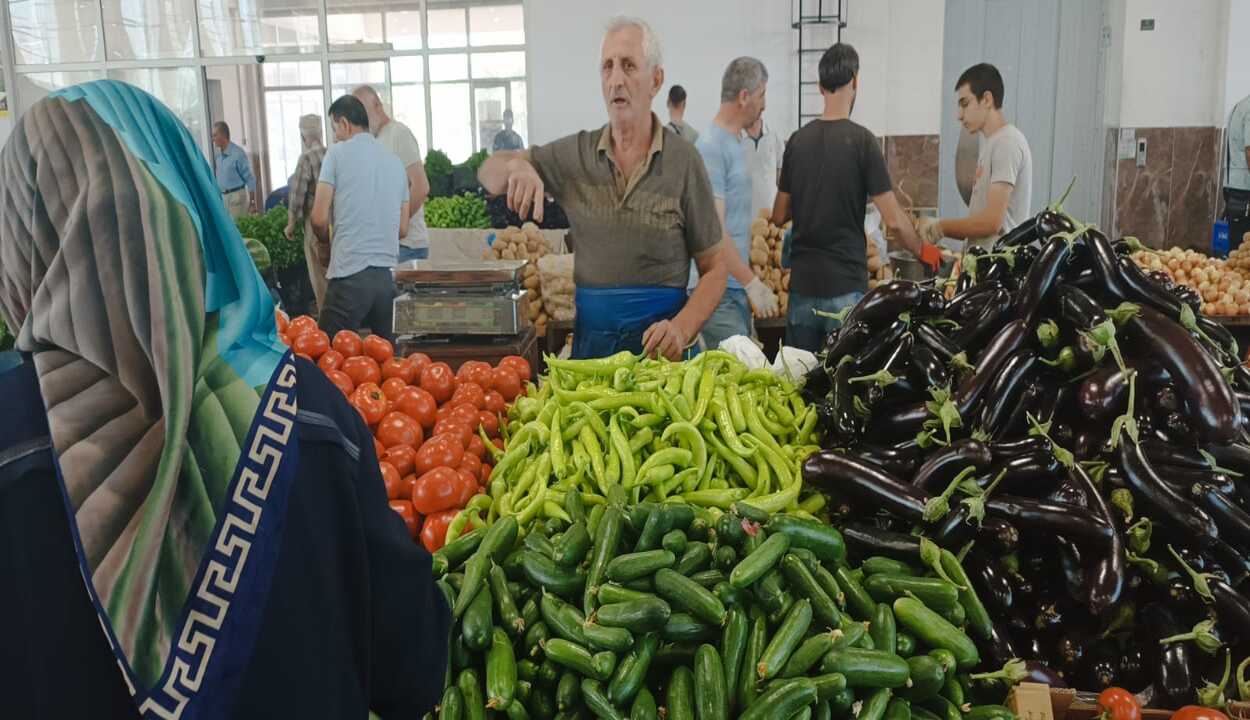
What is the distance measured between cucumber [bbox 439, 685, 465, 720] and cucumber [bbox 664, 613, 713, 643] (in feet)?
1.35

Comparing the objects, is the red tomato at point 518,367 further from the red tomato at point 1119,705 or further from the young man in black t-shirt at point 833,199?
the red tomato at point 1119,705

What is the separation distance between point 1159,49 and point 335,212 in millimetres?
7953

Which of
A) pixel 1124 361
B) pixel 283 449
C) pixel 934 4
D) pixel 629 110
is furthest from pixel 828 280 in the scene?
pixel 934 4

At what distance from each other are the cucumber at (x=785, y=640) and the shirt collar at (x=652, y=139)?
2485mm

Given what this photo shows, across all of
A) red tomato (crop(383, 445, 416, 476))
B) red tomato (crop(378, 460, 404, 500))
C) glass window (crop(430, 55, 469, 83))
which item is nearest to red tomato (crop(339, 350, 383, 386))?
red tomato (crop(383, 445, 416, 476))

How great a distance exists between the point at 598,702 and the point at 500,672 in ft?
0.68

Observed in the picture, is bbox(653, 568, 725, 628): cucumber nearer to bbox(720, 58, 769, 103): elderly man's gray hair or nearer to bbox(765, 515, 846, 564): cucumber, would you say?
bbox(765, 515, 846, 564): cucumber

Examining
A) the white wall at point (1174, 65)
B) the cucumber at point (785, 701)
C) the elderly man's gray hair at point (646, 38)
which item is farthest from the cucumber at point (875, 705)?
the white wall at point (1174, 65)

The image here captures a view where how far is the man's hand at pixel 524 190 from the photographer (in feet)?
11.9

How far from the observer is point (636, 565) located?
1.97m

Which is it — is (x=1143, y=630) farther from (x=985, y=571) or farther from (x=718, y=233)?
(x=718, y=233)

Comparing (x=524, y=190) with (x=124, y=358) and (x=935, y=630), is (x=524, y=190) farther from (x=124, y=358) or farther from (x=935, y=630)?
(x=124, y=358)

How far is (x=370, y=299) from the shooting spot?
6.30 metres

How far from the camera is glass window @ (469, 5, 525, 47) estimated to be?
11062 millimetres
